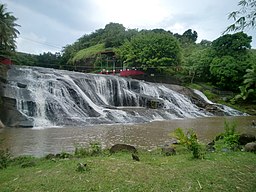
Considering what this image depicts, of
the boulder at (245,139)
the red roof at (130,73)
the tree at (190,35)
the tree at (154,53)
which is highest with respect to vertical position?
the tree at (190,35)

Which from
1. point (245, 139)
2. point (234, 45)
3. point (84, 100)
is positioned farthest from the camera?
point (234, 45)

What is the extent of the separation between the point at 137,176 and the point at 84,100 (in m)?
15.6

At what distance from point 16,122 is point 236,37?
101 ft

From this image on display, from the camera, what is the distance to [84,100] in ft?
64.5

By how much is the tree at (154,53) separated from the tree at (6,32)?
54.1ft

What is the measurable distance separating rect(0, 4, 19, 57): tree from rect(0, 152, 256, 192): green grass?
22261mm

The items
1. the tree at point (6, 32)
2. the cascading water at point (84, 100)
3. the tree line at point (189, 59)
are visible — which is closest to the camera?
the cascading water at point (84, 100)

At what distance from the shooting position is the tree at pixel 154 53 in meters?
37.3

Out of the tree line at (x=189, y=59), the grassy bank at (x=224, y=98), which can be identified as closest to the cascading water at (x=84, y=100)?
the grassy bank at (x=224, y=98)

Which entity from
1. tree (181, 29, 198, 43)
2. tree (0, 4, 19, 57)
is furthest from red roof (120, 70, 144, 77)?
tree (181, 29, 198, 43)

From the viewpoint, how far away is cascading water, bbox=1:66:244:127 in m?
16.9

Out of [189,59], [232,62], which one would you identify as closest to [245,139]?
[232,62]

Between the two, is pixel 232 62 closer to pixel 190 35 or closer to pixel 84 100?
pixel 84 100

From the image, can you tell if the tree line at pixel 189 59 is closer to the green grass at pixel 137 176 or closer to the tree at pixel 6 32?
the tree at pixel 6 32
